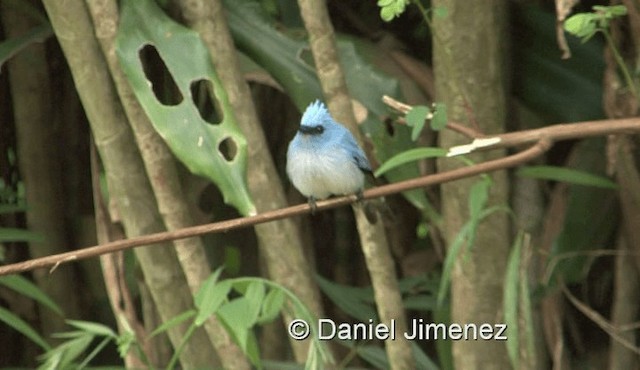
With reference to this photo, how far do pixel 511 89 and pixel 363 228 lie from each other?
570 millimetres

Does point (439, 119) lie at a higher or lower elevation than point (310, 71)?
lower

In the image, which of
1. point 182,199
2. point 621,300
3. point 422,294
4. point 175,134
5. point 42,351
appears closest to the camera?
point 175,134

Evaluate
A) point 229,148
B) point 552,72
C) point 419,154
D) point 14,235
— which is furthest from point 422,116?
point 14,235

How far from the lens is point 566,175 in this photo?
291 cm

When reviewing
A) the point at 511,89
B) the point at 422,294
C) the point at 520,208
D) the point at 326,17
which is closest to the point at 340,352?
the point at 422,294

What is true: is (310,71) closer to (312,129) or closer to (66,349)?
(312,129)

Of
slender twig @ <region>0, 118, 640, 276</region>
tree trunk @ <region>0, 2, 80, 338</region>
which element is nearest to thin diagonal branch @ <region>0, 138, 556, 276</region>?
slender twig @ <region>0, 118, 640, 276</region>

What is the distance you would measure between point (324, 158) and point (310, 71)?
8.7 inches

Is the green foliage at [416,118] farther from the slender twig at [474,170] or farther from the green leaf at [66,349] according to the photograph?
the green leaf at [66,349]

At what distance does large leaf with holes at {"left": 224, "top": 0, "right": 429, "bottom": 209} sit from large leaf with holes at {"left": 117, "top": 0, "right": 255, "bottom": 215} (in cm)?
22

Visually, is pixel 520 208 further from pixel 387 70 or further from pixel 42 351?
pixel 42 351

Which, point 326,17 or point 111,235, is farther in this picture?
point 111,235

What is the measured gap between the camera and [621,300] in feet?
10.6

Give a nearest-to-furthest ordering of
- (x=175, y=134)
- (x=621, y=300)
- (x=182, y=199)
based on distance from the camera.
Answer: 1. (x=175, y=134)
2. (x=182, y=199)
3. (x=621, y=300)
